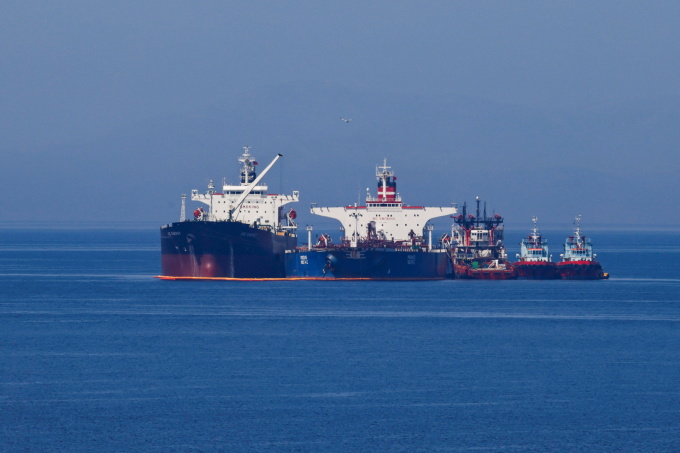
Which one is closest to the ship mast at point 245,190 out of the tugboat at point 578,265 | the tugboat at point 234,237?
the tugboat at point 234,237

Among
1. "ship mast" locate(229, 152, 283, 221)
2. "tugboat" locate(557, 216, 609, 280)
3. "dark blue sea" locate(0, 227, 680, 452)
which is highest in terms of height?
"ship mast" locate(229, 152, 283, 221)

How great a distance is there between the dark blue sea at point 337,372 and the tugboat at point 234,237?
706 centimetres

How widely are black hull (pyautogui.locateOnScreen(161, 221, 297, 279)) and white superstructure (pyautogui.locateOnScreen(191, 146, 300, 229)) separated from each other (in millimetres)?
5938

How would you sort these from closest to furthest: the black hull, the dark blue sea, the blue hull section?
the dark blue sea
the black hull
the blue hull section

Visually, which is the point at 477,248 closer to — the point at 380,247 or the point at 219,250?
the point at 380,247

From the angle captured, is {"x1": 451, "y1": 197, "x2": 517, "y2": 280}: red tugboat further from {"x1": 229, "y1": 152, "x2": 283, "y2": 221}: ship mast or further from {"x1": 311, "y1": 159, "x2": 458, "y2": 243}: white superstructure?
{"x1": 229, "y1": 152, "x2": 283, "y2": 221}: ship mast

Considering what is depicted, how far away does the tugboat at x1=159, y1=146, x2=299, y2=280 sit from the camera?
281 ft

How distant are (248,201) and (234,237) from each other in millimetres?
11486

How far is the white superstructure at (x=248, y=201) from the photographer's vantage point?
9600 centimetres

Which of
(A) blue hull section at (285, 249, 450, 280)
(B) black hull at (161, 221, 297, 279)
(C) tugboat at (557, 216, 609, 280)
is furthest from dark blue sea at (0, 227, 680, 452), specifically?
(C) tugboat at (557, 216, 609, 280)

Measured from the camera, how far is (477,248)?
100312mm

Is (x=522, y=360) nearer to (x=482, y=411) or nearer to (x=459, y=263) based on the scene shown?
(x=482, y=411)

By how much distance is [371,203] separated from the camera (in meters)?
96.7

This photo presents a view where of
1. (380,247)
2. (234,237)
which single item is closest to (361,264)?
(380,247)
